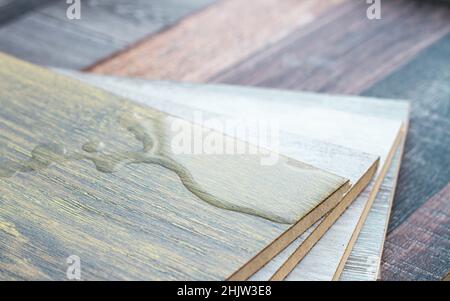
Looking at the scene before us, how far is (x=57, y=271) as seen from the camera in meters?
0.89

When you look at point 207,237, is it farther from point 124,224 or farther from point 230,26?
point 230,26

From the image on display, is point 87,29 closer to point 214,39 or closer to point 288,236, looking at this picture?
point 214,39

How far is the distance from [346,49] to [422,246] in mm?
735

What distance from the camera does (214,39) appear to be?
70.2 inches

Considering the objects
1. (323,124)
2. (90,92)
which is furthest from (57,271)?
(323,124)

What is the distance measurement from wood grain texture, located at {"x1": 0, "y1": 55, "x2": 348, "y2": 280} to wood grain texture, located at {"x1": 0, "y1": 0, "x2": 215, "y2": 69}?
50 centimetres

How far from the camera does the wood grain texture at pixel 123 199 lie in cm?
91

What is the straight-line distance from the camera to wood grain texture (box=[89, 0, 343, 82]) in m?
1.66
